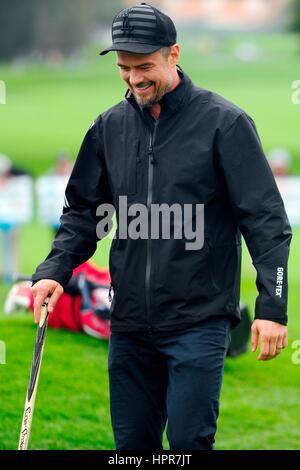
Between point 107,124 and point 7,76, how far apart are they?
5973 cm

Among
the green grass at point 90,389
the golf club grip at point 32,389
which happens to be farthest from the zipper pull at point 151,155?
the green grass at point 90,389

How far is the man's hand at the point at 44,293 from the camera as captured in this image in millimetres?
4574

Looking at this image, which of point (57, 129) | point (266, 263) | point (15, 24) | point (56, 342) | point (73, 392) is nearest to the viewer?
point (266, 263)

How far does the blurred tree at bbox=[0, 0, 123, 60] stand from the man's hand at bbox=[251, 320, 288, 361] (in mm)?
50715

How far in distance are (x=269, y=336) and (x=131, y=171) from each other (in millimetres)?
848

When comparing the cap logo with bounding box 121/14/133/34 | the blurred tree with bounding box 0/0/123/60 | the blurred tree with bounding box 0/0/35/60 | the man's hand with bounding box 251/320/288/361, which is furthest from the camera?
the blurred tree with bounding box 0/0/123/60

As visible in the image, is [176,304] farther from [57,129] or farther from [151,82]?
[57,129]

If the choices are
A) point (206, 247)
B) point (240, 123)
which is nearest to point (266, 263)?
point (206, 247)

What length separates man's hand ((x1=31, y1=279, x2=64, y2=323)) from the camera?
15.0 ft

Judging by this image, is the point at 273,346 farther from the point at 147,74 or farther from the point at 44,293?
the point at 147,74

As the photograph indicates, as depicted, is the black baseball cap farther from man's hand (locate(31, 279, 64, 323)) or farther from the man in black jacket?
man's hand (locate(31, 279, 64, 323))

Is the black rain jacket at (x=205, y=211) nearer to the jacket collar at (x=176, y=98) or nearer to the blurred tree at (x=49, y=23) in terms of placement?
the jacket collar at (x=176, y=98)

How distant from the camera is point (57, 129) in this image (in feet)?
149

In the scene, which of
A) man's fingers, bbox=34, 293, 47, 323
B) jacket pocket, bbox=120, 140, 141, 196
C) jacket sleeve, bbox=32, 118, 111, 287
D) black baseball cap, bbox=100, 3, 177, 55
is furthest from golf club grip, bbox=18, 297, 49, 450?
black baseball cap, bbox=100, 3, 177, 55
